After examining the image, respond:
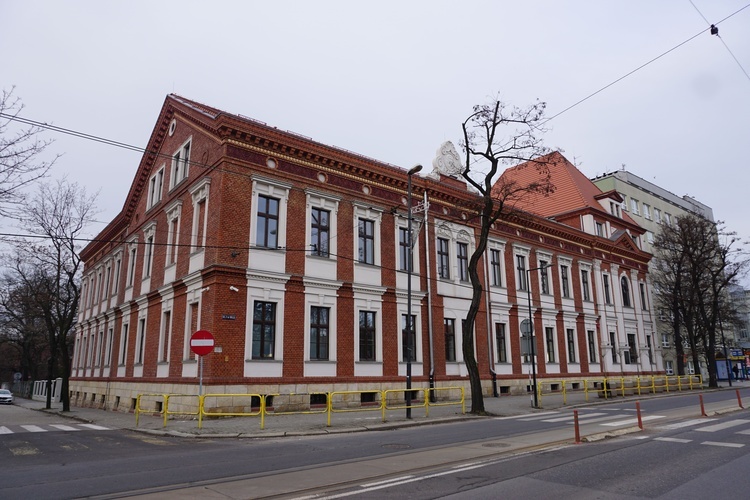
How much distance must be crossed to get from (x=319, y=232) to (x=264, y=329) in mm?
5154

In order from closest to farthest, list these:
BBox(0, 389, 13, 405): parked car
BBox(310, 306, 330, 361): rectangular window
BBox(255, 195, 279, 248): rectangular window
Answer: BBox(255, 195, 279, 248): rectangular window → BBox(310, 306, 330, 361): rectangular window → BBox(0, 389, 13, 405): parked car

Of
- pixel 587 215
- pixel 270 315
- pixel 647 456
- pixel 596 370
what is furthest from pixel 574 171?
pixel 647 456

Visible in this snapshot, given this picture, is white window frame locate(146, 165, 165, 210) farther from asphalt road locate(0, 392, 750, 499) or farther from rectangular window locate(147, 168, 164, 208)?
asphalt road locate(0, 392, 750, 499)

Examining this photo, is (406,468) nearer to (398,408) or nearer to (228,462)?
(228,462)

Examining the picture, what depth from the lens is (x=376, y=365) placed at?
23.2 meters

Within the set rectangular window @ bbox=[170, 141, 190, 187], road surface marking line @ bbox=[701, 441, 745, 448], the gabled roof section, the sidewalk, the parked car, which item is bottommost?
the parked car

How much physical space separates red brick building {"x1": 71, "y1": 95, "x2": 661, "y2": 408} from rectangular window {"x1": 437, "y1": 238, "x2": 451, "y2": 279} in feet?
0.29

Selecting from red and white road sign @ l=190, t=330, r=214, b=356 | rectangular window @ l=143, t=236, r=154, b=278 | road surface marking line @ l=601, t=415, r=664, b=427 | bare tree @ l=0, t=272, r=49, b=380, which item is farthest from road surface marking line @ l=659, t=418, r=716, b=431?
bare tree @ l=0, t=272, r=49, b=380

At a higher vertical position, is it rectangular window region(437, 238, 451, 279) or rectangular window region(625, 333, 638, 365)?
rectangular window region(437, 238, 451, 279)

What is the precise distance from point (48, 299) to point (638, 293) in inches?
1728

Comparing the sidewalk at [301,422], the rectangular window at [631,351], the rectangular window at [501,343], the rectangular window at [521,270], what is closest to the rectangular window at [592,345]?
the rectangular window at [631,351]

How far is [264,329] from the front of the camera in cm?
2027

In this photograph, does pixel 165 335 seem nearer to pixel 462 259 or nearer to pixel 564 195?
pixel 462 259

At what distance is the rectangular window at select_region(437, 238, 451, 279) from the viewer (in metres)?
27.8
